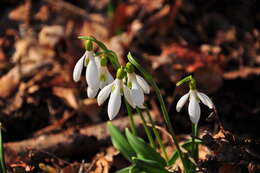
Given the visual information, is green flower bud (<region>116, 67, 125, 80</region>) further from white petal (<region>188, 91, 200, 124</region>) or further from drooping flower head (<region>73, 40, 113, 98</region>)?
white petal (<region>188, 91, 200, 124</region>)

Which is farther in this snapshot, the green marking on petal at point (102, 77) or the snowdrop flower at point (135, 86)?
the green marking on petal at point (102, 77)

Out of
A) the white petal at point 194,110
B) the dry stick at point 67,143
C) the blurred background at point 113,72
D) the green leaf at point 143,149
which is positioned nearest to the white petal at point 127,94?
the white petal at point 194,110

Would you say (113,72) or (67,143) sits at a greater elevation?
(113,72)

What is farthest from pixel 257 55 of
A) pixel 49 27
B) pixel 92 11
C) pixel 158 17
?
pixel 49 27

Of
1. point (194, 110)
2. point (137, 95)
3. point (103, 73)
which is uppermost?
point (103, 73)

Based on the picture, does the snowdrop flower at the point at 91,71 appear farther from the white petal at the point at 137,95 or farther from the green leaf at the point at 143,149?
the green leaf at the point at 143,149

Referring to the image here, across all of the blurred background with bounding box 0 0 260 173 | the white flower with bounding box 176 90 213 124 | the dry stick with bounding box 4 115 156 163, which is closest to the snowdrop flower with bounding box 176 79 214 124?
the white flower with bounding box 176 90 213 124

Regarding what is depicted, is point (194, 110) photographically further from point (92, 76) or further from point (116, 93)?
point (92, 76)

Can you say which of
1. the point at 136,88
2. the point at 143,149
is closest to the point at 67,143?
the point at 143,149
